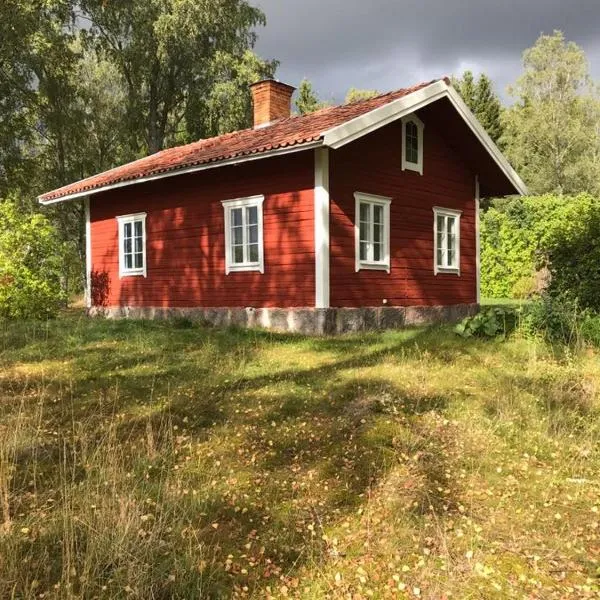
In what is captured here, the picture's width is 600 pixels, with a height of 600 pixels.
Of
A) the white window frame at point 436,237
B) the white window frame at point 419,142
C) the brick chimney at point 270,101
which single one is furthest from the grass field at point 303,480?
the brick chimney at point 270,101

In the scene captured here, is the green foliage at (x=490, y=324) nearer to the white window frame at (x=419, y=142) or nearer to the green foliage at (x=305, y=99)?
the white window frame at (x=419, y=142)

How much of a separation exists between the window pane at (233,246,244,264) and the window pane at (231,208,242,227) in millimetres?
495

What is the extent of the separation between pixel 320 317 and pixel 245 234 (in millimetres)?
2620

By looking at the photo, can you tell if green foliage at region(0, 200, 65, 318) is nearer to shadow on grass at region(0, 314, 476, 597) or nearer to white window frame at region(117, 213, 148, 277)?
white window frame at region(117, 213, 148, 277)

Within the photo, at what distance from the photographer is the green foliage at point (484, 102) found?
34531mm

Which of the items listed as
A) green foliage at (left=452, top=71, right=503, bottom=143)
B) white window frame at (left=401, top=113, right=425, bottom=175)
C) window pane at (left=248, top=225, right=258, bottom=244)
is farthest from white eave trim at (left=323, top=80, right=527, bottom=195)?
green foliage at (left=452, top=71, right=503, bottom=143)

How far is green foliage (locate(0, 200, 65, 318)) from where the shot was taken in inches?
552

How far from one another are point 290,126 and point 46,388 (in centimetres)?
801

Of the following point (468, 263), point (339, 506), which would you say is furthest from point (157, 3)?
point (339, 506)

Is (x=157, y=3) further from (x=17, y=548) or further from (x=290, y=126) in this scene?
(x=17, y=548)

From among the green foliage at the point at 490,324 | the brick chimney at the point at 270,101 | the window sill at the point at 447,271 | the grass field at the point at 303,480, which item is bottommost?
the grass field at the point at 303,480

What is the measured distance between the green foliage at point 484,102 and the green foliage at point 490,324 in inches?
1049

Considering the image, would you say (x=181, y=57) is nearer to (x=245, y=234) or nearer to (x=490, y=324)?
(x=245, y=234)

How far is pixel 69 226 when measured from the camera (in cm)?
2975
